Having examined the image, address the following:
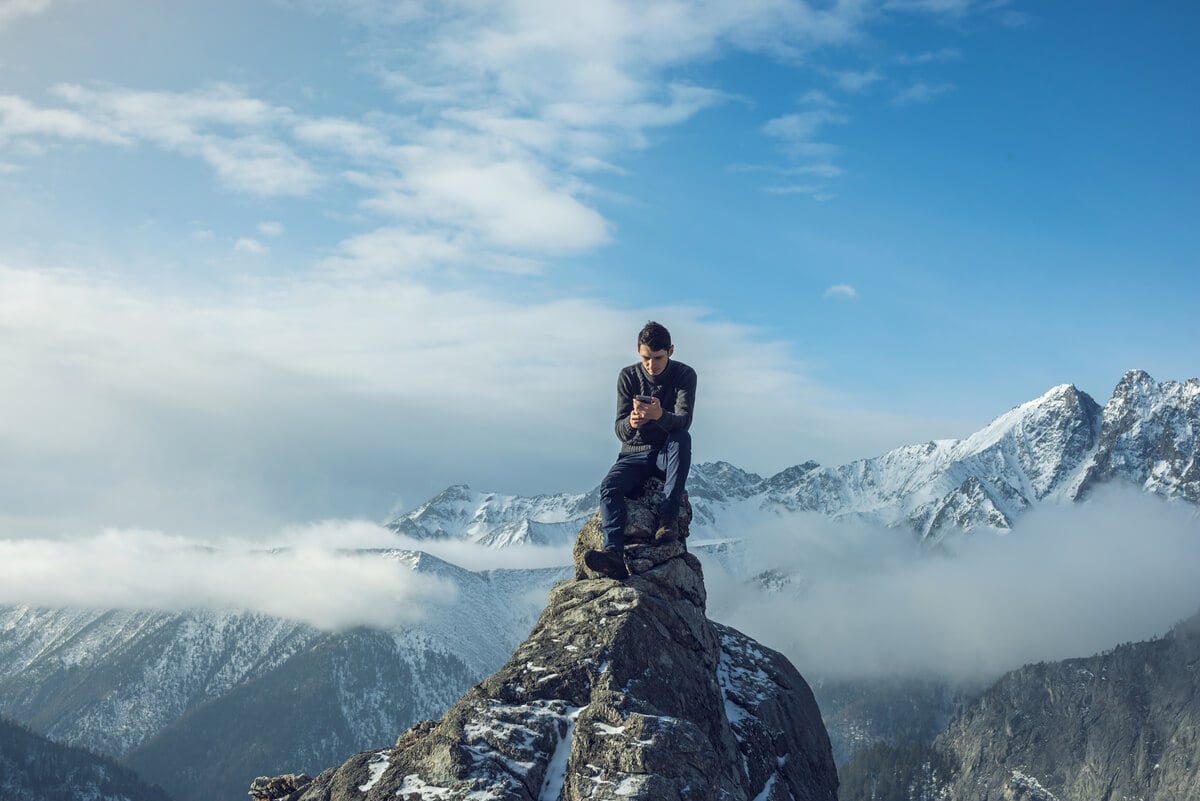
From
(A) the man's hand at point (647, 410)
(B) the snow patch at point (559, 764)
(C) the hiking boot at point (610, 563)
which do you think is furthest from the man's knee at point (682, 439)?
(B) the snow patch at point (559, 764)

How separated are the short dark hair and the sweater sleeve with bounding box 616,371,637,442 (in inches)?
39.6

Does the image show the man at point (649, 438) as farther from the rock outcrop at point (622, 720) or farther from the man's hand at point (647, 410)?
the rock outcrop at point (622, 720)

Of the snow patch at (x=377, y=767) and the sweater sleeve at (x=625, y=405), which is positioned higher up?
the sweater sleeve at (x=625, y=405)

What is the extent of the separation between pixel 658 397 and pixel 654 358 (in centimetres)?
90

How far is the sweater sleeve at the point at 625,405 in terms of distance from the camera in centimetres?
2025

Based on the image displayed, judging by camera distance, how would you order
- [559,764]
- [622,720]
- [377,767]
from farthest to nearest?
[377,767]
[622,720]
[559,764]

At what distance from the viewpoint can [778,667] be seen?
905 inches

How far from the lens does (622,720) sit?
593 inches

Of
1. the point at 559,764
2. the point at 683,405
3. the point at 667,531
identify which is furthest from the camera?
the point at 667,531

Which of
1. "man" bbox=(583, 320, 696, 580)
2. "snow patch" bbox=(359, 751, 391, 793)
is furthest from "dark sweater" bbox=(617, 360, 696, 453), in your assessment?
"snow patch" bbox=(359, 751, 391, 793)

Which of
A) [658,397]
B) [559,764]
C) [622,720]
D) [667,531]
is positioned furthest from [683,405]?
[559,764]

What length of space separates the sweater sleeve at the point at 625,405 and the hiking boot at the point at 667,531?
72.5 inches

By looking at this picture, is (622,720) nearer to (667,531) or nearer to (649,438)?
(667,531)

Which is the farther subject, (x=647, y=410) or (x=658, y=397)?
(x=658, y=397)
